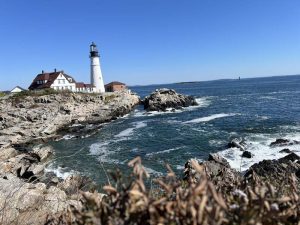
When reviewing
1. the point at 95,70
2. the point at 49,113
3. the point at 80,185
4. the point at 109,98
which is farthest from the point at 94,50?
the point at 80,185

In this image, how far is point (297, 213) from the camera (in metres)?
3.14

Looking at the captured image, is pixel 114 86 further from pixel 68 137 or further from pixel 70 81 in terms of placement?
pixel 68 137

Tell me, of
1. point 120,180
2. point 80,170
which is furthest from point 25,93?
point 120,180

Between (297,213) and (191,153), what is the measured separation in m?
31.5

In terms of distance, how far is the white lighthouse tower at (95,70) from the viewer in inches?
3698

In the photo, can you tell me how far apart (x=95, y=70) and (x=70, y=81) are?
304 inches

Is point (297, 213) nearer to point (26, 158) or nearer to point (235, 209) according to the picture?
point (235, 209)

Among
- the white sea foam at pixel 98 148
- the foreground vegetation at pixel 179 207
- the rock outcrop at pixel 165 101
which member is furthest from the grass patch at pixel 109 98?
the foreground vegetation at pixel 179 207

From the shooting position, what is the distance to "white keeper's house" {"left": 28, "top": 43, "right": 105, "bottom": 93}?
8688cm

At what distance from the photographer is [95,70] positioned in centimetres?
9400

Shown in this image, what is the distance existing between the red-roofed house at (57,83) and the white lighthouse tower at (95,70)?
2279mm

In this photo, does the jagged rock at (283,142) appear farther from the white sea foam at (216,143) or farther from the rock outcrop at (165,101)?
the rock outcrop at (165,101)

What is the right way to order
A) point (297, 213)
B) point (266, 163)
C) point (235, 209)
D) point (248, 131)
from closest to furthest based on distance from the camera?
point (235, 209) → point (297, 213) → point (266, 163) → point (248, 131)

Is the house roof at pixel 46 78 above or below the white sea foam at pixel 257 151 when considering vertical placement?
above
